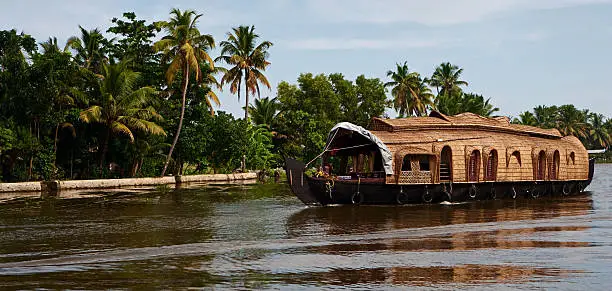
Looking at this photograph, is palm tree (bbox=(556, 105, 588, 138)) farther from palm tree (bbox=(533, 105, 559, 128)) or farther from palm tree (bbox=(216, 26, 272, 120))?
palm tree (bbox=(216, 26, 272, 120))

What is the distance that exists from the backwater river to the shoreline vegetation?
28.9ft

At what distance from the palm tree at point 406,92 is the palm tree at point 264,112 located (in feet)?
34.3

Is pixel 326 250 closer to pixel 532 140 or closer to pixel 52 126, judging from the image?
pixel 532 140

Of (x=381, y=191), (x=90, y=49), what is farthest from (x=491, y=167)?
(x=90, y=49)

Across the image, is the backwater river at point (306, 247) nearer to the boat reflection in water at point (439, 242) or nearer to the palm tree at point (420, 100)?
the boat reflection in water at point (439, 242)

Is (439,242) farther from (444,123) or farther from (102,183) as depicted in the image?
(102,183)

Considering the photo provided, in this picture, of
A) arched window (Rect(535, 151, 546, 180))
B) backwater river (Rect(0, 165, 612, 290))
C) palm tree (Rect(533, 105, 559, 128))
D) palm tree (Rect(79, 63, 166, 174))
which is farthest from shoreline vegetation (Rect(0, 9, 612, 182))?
palm tree (Rect(533, 105, 559, 128))

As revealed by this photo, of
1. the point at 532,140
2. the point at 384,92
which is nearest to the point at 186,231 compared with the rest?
the point at 532,140

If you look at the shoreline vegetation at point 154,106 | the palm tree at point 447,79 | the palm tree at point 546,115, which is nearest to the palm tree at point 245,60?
the shoreline vegetation at point 154,106

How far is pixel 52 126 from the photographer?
25.8 metres

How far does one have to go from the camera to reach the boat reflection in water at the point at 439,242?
25.6ft

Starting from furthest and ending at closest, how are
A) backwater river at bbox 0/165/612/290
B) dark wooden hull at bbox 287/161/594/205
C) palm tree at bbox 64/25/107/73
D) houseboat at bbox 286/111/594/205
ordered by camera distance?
palm tree at bbox 64/25/107/73 → houseboat at bbox 286/111/594/205 → dark wooden hull at bbox 287/161/594/205 → backwater river at bbox 0/165/612/290

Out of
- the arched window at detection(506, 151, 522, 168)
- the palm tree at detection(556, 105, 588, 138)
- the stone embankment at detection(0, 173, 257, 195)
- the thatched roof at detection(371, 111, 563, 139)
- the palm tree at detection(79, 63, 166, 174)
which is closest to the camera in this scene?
the thatched roof at detection(371, 111, 563, 139)

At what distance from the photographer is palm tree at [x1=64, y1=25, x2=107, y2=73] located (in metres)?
34.2
